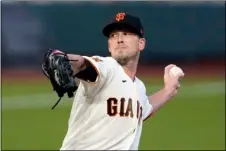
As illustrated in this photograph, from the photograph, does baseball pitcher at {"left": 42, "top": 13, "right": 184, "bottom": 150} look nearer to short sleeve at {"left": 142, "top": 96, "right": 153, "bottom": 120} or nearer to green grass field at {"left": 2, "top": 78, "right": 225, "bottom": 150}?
short sleeve at {"left": 142, "top": 96, "right": 153, "bottom": 120}

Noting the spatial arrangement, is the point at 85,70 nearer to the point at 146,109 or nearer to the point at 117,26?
the point at 117,26

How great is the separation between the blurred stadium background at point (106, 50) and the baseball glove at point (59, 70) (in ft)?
27.6

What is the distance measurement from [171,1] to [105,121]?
12177 millimetres

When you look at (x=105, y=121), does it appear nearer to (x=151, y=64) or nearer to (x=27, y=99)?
(x=27, y=99)

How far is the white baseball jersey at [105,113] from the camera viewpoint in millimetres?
4645

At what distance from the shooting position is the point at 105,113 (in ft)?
15.3

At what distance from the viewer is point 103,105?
4648 mm

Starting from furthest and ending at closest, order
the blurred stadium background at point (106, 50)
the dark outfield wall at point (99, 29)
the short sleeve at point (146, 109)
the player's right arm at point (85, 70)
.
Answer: the dark outfield wall at point (99, 29) → the blurred stadium background at point (106, 50) → the short sleeve at point (146, 109) → the player's right arm at point (85, 70)

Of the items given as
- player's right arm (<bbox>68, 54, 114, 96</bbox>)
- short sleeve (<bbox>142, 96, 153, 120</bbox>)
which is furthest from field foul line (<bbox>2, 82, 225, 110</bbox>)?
player's right arm (<bbox>68, 54, 114, 96</bbox>)

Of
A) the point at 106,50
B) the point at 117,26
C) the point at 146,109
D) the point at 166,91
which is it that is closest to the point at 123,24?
the point at 117,26

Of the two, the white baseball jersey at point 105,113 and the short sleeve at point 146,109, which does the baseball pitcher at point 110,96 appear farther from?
the short sleeve at point 146,109

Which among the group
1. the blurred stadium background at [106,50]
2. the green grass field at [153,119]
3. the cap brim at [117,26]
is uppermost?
the cap brim at [117,26]

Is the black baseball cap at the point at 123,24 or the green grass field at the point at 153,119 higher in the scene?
the black baseball cap at the point at 123,24

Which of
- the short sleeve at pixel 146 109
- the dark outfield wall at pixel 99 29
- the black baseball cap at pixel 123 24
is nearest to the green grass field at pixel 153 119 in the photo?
the dark outfield wall at pixel 99 29
